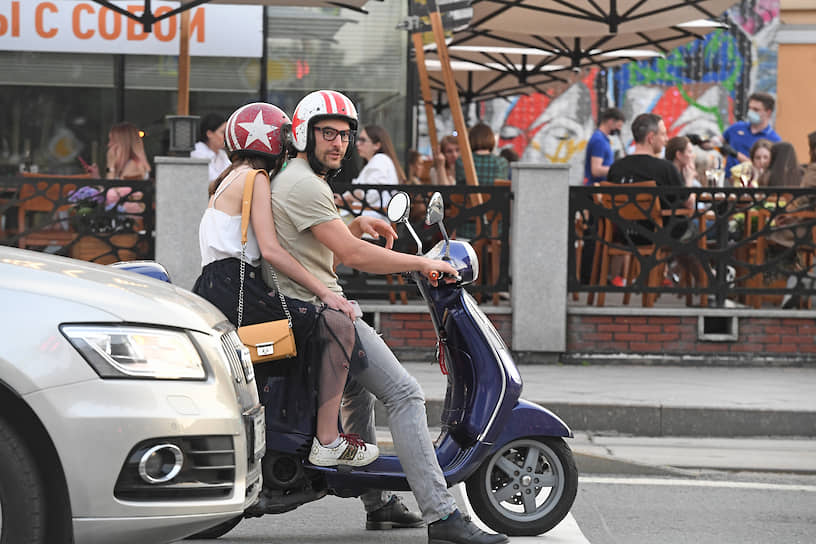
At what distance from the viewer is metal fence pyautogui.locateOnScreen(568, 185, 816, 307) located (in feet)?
34.2

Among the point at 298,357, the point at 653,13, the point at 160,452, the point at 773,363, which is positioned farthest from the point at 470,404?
the point at 653,13

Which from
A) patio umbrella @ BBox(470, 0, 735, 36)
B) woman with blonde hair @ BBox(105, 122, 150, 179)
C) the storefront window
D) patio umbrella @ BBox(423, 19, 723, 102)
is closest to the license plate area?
woman with blonde hair @ BBox(105, 122, 150, 179)

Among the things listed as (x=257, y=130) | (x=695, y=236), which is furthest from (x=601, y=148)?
(x=257, y=130)

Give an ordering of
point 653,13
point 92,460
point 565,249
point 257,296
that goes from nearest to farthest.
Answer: point 92,460 < point 257,296 < point 565,249 < point 653,13

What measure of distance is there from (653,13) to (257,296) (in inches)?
388

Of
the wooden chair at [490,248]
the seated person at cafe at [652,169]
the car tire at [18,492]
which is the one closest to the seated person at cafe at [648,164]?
the seated person at cafe at [652,169]

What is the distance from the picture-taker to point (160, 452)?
3.76 m

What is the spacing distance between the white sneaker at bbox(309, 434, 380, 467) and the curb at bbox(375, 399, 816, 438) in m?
3.22

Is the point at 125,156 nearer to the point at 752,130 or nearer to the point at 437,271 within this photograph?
the point at 437,271

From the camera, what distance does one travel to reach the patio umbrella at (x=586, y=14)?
44.1 ft

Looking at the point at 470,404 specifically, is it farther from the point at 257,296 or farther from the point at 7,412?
the point at 7,412

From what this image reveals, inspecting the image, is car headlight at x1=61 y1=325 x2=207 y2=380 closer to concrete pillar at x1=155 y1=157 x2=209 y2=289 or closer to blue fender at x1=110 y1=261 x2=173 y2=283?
blue fender at x1=110 y1=261 x2=173 y2=283

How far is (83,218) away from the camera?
10.3 m

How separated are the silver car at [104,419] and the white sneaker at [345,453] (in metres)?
0.96
